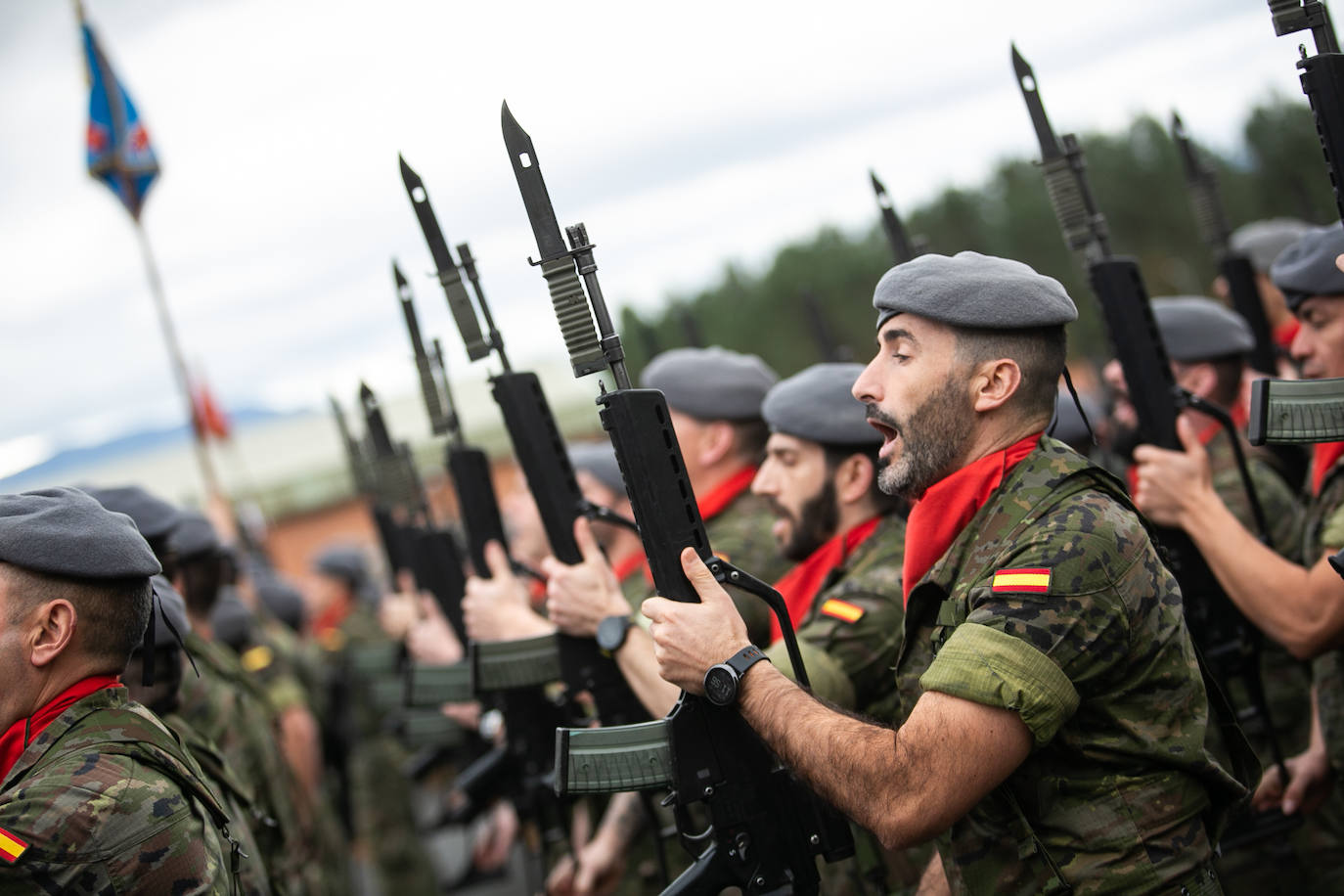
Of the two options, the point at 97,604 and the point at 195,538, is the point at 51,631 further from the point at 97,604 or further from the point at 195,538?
the point at 195,538

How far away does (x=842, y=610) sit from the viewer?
3.57 metres

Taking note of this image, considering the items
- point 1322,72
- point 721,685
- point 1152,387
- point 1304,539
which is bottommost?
point 1304,539

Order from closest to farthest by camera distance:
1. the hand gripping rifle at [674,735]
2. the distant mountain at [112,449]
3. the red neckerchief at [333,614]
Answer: the hand gripping rifle at [674,735]
the red neckerchief at [333,614]
the distant mountain at [112,449]

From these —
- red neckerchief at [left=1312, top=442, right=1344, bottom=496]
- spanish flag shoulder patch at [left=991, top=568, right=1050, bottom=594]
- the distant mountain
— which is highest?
the distant mountain

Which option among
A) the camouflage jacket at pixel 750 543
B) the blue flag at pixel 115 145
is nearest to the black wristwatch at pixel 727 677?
the camouflage jacket at pixel 750 543

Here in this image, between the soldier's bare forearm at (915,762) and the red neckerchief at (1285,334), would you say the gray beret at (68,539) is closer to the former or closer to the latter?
the soldier's bare forearm at (915,762)

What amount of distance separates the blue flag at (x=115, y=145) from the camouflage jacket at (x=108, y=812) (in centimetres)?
804

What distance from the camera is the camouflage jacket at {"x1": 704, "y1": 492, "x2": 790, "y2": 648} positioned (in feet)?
14.8

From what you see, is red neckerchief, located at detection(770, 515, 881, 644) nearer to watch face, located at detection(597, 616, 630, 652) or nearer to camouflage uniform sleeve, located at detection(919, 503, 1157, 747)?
watch face, located at detection(597, 616, 630, 652)

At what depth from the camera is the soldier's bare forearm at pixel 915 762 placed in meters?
2.42

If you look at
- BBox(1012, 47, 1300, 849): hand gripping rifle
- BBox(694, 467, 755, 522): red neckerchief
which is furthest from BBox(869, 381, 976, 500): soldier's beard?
BBox(694, 467, 755, 522): red neckerchief

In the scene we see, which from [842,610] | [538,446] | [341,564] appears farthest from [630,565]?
[341,564]

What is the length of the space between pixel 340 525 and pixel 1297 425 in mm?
34783

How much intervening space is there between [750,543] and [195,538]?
3.01m
